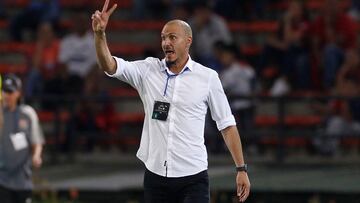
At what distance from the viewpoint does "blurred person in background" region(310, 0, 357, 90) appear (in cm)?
1981

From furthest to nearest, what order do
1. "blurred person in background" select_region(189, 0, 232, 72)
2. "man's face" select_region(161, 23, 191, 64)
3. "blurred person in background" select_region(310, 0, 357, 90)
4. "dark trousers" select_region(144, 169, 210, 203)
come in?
"blurred person in background" select_region(189, 0, 232, 72), "blurred person in background" select_region(310, 0, 357, 90), "dark trousers" select_region(144, 169, 210, 203), "man's face" select_region(161, 23, 191, 64)

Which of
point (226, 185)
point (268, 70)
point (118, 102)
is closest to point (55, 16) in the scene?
point (118, 102)

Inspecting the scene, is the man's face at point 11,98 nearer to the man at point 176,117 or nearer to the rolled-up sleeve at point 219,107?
the man at point 176,117

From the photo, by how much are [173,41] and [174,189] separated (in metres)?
1.15

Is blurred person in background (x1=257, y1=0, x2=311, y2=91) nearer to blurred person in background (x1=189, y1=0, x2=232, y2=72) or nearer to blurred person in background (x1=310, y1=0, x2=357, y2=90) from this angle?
blurred person in background (x1=310, y1=0, x2=357, y2=90)

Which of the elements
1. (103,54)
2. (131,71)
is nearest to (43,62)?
(131,71)

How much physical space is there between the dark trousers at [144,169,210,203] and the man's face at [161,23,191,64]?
0.93 metres

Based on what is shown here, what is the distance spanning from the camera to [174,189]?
34.9 feet

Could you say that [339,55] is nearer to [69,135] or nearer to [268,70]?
[268,70]

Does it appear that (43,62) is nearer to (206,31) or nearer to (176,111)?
(206,31)

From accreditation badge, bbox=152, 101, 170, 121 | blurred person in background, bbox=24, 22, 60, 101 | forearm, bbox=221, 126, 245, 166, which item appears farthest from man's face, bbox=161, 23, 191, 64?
blurred person in background, bbox=24, 22, 60, 101

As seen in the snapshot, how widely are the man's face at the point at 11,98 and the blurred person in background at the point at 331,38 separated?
22.3ft

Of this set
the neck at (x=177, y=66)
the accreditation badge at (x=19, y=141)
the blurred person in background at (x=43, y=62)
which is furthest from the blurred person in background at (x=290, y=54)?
the neck at (x=177, y=66)

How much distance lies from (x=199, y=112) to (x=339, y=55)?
30.8ft
